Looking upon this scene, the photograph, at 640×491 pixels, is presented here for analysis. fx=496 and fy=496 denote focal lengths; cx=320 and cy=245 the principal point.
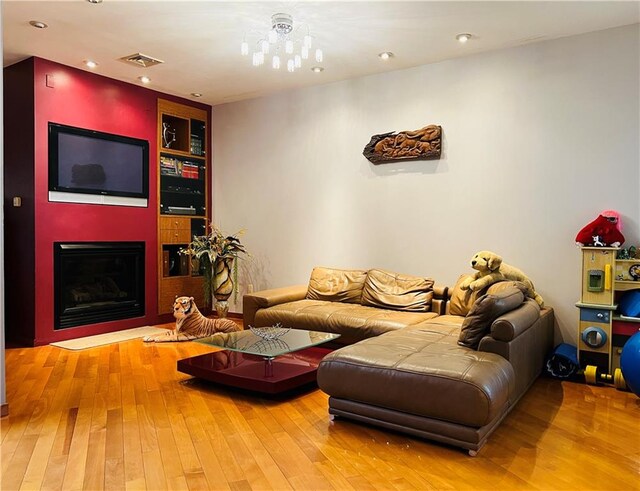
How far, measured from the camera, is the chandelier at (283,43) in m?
3.83

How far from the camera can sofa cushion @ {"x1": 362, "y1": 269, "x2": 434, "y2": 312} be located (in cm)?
469

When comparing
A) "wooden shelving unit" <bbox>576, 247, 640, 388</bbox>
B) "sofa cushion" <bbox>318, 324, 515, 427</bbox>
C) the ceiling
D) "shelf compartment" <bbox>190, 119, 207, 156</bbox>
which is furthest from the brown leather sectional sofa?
"shelf compartment" <bbox>190, 119, 207, 156</bbox>

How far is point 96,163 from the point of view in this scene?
541 centimetres

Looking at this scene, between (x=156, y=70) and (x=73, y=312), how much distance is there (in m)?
2.71

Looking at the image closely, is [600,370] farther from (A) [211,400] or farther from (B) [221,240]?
(B) [221,240]

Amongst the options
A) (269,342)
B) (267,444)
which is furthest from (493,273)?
(267,444)

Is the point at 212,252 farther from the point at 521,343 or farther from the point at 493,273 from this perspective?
the point at 521,343

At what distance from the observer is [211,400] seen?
3438 mm

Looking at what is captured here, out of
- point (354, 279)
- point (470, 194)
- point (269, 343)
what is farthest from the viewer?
point (354, 279)

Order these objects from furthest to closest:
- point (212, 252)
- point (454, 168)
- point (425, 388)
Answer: point (212, 252) → point (454, 168) → point (425, 388)

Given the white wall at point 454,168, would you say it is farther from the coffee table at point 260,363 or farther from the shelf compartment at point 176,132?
the coffee table at point 260,363

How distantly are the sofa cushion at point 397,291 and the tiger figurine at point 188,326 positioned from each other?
1.52m

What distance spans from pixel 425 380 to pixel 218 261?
12.6ft

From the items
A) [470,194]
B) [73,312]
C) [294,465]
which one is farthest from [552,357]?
[73,312]
